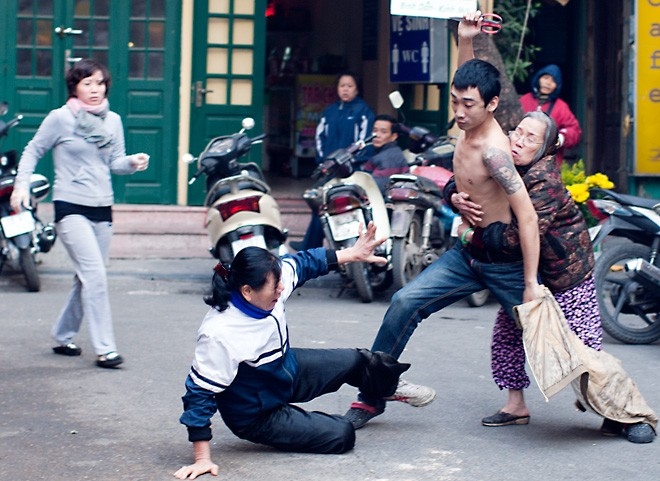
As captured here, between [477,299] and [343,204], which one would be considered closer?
[343,204]

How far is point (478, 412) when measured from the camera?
624cm

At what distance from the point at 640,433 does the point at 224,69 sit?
7482 millimetres

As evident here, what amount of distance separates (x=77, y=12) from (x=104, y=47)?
1.37 feet

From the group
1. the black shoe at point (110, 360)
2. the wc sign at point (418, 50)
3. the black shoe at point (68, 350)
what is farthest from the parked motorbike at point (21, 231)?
the wc sign at point (418, 50)

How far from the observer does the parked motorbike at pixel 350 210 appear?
9367mm

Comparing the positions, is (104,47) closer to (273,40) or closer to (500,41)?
(500,41)

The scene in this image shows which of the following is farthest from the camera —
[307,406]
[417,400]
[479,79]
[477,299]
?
[477,299]

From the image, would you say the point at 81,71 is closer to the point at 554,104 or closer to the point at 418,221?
the point at 418,221

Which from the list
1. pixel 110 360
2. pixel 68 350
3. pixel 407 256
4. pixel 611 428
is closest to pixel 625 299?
pixel 407 256

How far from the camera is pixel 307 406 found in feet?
20.7

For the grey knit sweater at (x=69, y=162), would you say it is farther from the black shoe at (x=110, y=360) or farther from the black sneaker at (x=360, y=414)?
the black sneaker at (x=360, y=414)

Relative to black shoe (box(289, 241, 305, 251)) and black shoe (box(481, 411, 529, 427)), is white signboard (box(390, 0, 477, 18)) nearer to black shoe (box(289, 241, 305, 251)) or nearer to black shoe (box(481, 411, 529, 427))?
black shoe (box(289, 241, 305, 251))

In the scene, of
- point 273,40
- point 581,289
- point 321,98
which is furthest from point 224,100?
point 581,289

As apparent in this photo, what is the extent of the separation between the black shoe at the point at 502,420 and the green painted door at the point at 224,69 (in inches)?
258
